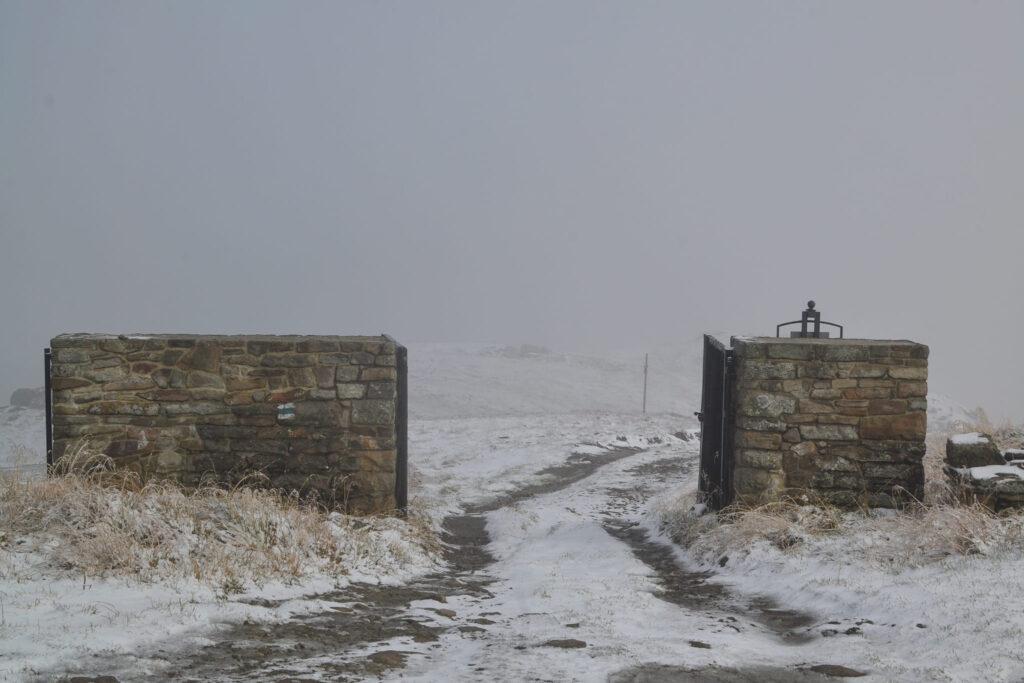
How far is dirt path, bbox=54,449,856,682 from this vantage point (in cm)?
408

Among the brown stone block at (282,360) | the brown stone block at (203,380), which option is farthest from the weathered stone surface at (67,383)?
the brown stone block at (282,360)

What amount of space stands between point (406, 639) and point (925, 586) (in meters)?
3.56

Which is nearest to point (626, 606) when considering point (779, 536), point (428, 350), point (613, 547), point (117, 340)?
point (779, 536)

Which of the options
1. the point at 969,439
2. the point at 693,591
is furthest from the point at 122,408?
the point at 969,439

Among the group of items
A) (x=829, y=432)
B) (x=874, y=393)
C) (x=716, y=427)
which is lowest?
(x=716, y=427)

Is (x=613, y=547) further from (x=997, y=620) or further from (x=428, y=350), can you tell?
(x=428, y=350)

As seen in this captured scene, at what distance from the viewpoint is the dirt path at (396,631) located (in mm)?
4078

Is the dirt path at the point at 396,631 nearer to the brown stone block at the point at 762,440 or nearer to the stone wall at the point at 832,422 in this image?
the brown stone block at the point at 762,440

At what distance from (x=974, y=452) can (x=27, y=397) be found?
3159 centimetres

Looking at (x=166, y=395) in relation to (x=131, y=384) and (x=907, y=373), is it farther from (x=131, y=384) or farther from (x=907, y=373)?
(x=907, y=373)

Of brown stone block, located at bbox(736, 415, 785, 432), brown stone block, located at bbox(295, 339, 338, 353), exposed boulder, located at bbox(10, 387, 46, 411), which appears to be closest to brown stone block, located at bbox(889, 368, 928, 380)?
brown stone block, located at bbox(736, 415, 785, 432)

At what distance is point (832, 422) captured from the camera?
8250 mm

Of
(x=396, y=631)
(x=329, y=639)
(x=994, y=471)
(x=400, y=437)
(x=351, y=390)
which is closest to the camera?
(x=329, y=639)

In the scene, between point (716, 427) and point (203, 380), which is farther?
point (716, 427)
